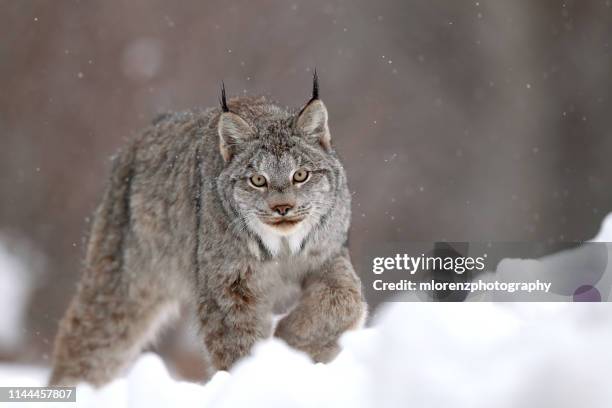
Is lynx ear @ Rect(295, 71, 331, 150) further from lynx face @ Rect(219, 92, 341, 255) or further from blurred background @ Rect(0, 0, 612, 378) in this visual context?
blurred background @ Rect(0, 0, 612, 378)

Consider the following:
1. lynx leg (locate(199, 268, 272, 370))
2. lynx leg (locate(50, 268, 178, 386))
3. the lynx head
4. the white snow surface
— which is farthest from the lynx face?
lynx leg (locate(50, 268, 178, 386))

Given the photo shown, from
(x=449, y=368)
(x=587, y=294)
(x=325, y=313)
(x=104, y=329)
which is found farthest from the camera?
(x=104, y=329)

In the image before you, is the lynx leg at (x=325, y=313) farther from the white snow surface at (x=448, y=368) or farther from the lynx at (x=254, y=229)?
the white snow surface at (x=448, y=368)

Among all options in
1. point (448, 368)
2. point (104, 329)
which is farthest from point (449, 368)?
point (104, 329)

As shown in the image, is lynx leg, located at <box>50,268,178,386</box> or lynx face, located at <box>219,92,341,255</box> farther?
lynx leg, located at <box>50,268,178,386</box>

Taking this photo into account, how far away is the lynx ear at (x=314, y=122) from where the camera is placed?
4.38 metres

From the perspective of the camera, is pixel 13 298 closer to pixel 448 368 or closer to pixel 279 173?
pixel 279 173

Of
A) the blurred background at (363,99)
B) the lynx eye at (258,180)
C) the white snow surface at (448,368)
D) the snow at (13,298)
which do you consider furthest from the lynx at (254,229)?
the blurred background at (363,99)

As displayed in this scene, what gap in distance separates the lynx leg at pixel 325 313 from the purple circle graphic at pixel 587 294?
1156 millimetres

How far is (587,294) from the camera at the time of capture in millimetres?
3463

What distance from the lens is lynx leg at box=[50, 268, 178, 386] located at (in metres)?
5.31

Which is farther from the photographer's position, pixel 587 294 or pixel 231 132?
pixel 231 132

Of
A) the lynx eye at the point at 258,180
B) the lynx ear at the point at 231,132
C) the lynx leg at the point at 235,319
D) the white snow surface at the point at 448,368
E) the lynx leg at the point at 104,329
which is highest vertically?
the lynx ear at the point at 231,132

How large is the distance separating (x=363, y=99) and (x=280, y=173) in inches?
269
